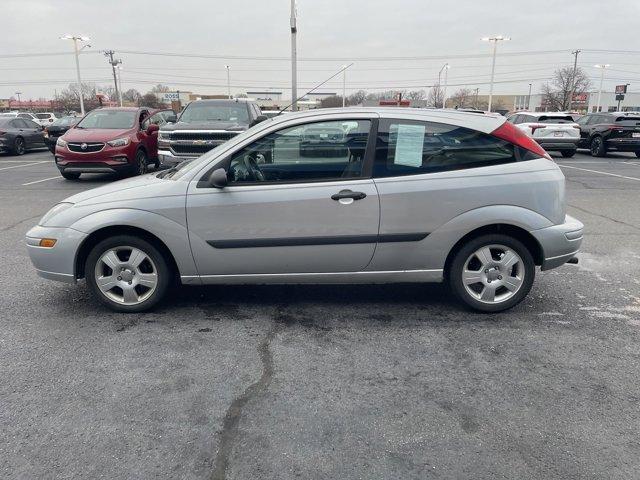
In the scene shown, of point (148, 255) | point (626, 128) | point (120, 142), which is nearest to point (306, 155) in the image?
point (148, 255)

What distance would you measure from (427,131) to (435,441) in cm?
247

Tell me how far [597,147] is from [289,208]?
19.1 m

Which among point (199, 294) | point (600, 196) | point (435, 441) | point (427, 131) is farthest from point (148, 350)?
point (600, 196)

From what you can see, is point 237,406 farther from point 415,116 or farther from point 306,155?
point 415,116

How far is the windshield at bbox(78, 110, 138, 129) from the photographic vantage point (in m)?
12.8

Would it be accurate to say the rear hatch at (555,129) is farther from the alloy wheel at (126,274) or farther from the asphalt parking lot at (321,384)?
the alloy wheel at (126,274)

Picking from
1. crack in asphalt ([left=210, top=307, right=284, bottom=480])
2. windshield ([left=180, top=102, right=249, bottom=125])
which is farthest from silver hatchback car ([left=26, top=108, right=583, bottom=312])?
windshield ([left=180, top=102, right=249, bottom=125])

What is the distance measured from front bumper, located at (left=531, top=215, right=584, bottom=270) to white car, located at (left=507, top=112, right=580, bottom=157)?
15.1 meters

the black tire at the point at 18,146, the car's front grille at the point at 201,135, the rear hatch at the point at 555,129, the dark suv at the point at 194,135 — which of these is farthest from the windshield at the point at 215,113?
the black tire at the point at 18,146

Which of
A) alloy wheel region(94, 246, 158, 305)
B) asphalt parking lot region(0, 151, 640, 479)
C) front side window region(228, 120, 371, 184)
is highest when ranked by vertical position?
front side window region(228, 120, 371, 184)

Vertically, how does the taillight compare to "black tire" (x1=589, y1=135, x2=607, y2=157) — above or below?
above

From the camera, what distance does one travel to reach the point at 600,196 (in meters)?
10.5

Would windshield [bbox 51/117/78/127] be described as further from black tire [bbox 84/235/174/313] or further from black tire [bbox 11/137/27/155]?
black tire [bbox 84/235/174/313]

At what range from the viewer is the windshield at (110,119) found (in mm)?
12789
